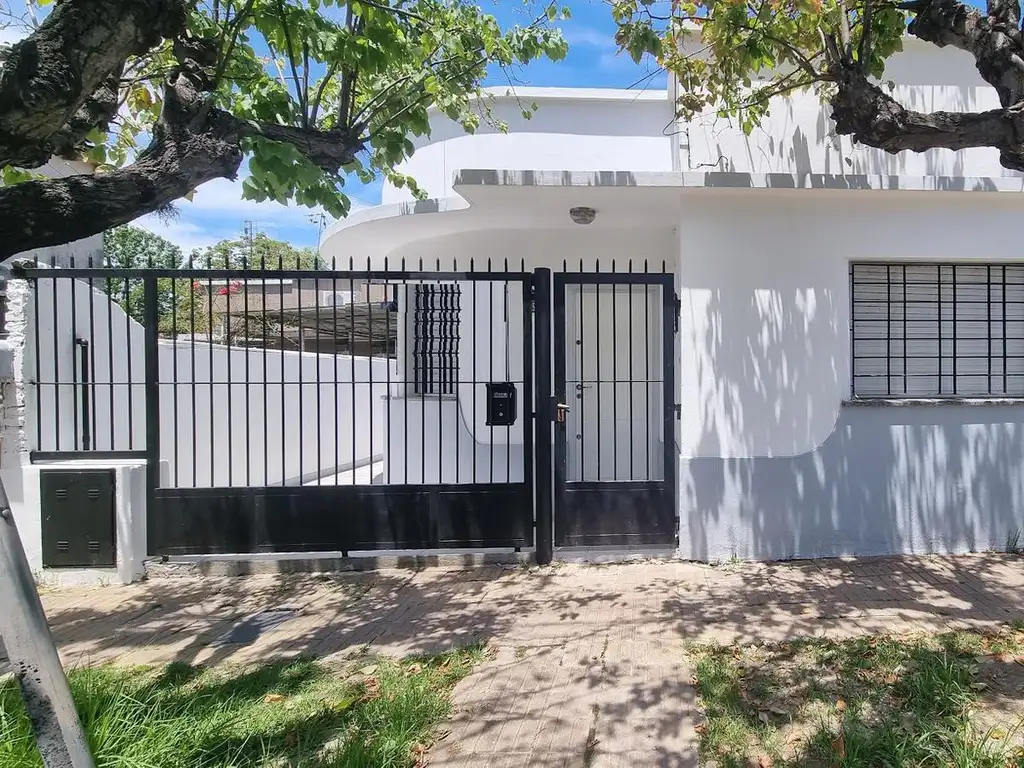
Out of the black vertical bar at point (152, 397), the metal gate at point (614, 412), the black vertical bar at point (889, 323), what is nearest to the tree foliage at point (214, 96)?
the black vertical bar at point (152, 397)

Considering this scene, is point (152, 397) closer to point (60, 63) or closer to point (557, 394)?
point (60, 63)

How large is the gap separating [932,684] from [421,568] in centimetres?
351

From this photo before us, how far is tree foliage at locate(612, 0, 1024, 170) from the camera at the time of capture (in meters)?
3.31

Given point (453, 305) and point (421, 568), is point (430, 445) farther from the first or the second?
point (421, 568)

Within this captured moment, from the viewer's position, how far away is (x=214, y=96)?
10.6ft

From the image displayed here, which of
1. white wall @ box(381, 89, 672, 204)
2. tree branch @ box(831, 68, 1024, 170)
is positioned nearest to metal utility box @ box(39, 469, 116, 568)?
white wall @ box(381, 89, 672, 204)

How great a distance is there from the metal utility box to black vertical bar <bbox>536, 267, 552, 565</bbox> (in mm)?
3252

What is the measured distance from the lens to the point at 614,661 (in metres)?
3.42

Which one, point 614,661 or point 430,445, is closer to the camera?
point 614,661

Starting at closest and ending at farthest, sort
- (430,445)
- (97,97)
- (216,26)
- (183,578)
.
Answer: (97,97) < (216,26) < (183,578) < (430,445)

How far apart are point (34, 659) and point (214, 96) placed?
9.06 ft

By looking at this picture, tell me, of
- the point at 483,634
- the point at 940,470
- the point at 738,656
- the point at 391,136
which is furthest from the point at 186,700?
the point at 940,470

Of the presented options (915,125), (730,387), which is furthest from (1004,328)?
(915,125)

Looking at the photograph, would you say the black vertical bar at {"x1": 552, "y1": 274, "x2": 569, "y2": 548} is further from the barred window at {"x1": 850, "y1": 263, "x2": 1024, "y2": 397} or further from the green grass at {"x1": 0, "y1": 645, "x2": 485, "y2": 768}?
the barred window at {"x1": 850, "y1": 263, "x2": 1024, "y2": 397}
